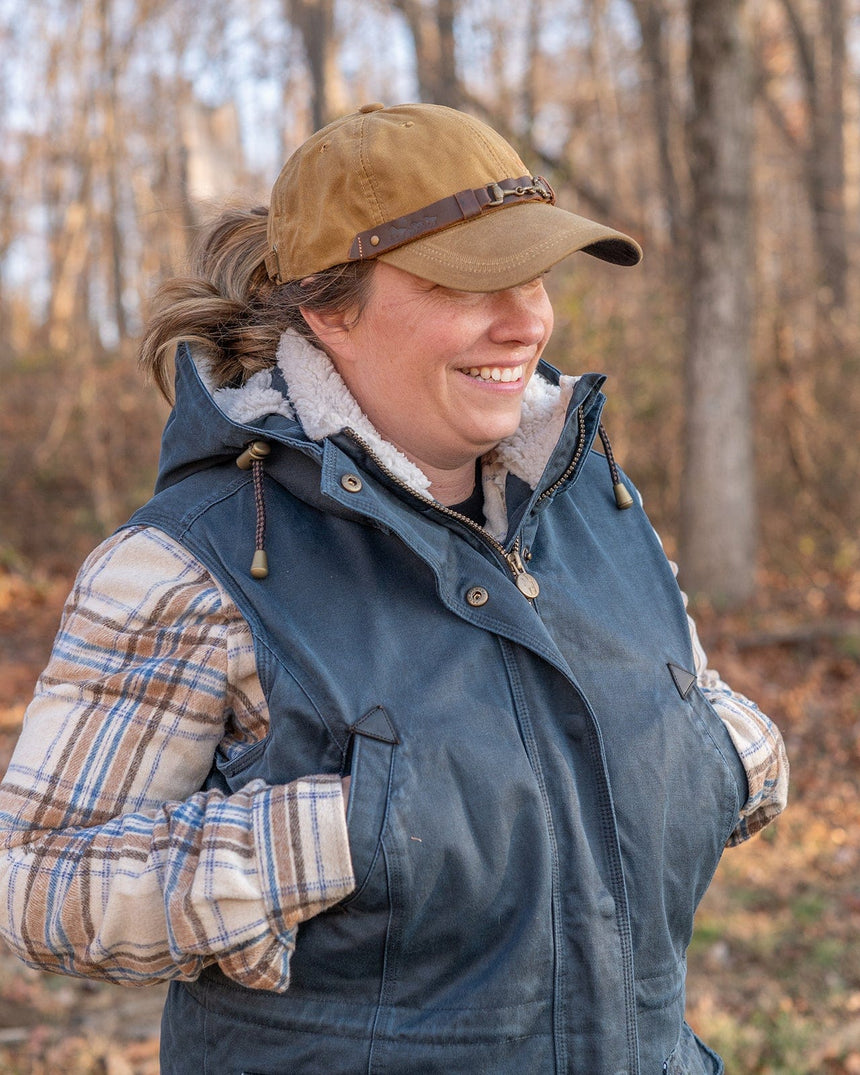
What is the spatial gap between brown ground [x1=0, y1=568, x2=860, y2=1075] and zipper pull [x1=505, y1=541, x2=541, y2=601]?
266cm

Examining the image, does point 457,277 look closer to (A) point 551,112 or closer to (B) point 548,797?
(B) point 548,797

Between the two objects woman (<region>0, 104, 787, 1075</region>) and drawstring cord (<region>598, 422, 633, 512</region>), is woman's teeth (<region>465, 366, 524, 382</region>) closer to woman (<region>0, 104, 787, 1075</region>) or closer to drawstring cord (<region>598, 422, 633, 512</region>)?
woman (<region>0, 104, 787, 1075</region>)

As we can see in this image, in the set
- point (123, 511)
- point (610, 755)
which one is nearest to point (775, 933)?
point (610, 755)

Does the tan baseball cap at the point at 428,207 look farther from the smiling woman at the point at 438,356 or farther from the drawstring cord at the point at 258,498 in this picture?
the drawstring cord at the point at 258,498

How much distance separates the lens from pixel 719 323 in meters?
8.45

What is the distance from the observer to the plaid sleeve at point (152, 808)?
59.3 inches

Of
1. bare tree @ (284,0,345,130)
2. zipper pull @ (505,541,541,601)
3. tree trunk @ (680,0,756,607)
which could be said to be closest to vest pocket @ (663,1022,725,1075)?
zipper pull @ (505,541,541,601)

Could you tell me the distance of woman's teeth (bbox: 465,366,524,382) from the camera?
187cm

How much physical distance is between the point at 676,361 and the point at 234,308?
332 inches

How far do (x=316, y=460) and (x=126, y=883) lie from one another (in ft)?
2.34

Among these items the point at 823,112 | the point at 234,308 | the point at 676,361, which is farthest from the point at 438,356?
the point at 823,112

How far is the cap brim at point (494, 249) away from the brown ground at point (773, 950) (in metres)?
3.02

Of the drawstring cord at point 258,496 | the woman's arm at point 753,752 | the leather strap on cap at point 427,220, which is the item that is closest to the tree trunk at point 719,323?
the woman's arm at point 753,752

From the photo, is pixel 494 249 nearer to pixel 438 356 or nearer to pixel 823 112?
pixel 438 356
